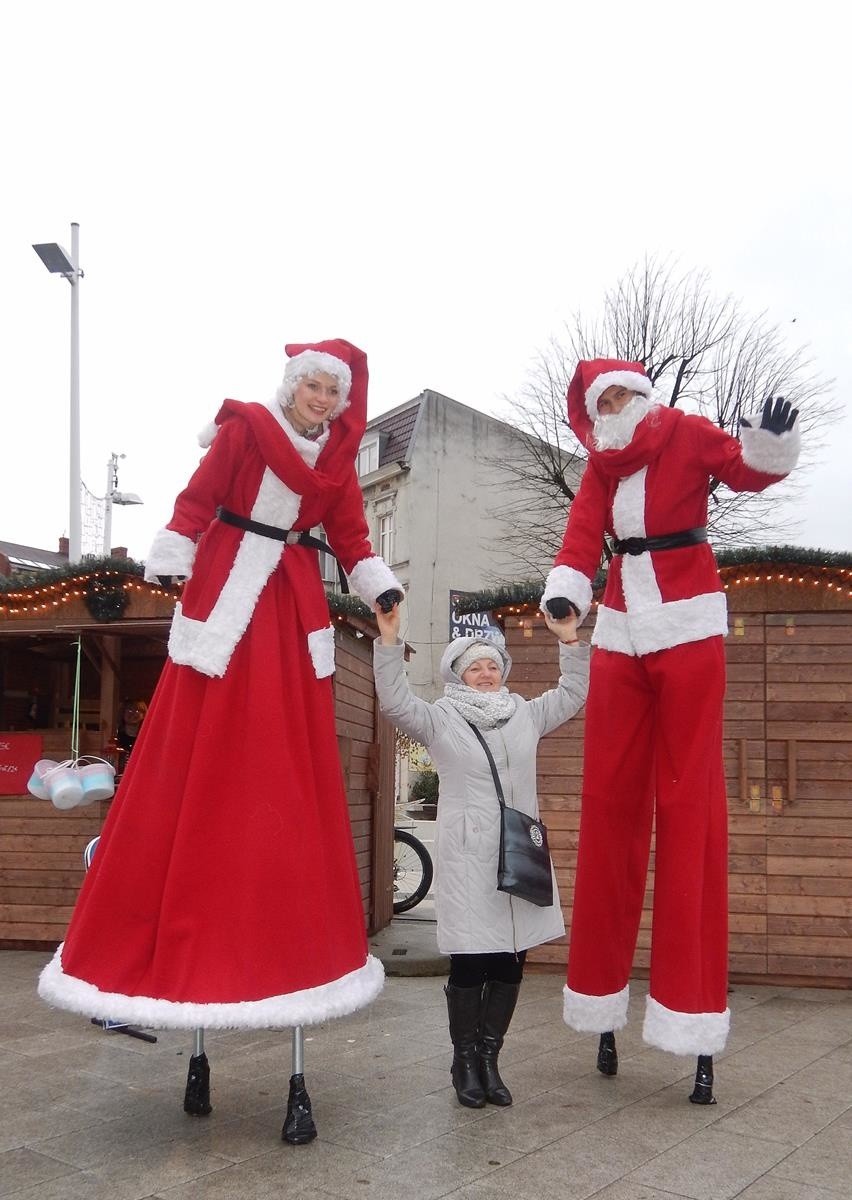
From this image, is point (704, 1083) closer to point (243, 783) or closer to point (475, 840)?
point (475, 840)

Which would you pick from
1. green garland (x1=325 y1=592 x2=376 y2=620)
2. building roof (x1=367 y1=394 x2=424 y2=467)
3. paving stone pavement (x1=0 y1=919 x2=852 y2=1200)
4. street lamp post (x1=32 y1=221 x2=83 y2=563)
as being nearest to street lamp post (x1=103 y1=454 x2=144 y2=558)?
street lamp post (x1=32 y1=221 x2=83 y2=563)

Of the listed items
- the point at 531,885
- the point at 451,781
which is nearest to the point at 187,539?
the point at 451,781

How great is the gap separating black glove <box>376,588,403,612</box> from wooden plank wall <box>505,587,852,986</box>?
306cm

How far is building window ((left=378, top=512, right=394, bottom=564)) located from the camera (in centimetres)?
2803

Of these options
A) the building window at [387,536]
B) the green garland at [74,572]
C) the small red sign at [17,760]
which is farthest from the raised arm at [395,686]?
the building window at [387,536]

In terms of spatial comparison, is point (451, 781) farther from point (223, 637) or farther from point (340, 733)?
point (340, 733)

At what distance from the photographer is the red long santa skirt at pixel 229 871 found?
10.1ft

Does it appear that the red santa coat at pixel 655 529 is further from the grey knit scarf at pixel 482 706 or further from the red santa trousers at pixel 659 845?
the grey knit scarf at pixel 482 706

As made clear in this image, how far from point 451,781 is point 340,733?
3.14m

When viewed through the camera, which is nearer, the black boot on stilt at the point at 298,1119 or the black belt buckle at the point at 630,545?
the black boot on stilt at the point at 298,1119

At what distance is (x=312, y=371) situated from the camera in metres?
3.63

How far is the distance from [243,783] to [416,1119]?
1192mm

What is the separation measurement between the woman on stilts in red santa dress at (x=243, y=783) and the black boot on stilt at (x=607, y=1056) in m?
1.01

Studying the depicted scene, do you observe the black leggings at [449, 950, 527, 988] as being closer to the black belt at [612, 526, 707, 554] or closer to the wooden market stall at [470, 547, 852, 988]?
the black belt at [612, 526, 707, 554]
